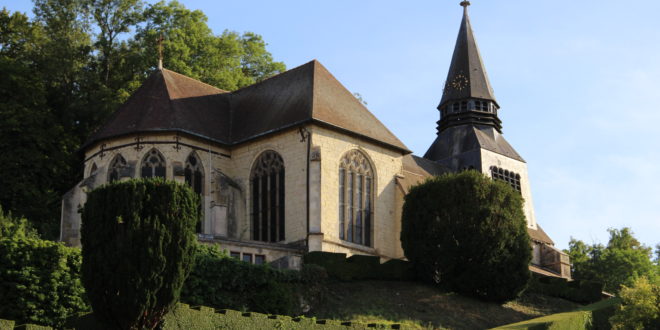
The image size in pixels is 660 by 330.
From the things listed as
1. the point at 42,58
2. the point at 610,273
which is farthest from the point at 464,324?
the point at 610,273

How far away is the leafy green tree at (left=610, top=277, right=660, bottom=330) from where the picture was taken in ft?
107

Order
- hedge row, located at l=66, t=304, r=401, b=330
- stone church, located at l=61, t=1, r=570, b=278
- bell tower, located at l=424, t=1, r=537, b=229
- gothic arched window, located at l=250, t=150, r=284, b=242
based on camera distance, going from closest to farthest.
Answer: hedge row, located at l=66, t=304, r=401, b=330
stone church, located at l=61, t=1, r=570, b=278
gothic arched window, located at l=250, t=150, r=284, b=242
bell tower, located at l=424, t=1, r=537, b=229

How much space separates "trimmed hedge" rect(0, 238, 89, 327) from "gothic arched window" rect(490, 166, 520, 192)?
3308cm

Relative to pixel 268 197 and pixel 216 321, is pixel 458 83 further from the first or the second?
pixel 216 321

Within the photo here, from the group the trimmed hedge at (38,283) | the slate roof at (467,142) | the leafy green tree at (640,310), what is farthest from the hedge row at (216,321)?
the slate roof at (467,142)

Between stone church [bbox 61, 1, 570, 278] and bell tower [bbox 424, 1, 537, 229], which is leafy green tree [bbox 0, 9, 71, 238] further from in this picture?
bell tower [bbox 424, 1, 537, 229]

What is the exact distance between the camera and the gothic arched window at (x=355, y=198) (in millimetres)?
41906

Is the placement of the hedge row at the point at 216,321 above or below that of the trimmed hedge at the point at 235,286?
below

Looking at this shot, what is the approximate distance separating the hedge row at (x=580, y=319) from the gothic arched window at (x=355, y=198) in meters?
9.30

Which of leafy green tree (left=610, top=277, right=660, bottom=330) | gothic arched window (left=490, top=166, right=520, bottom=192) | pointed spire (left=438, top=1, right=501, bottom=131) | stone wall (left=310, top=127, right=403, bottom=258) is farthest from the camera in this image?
pointed spire (left=438, top=1, right=501, bottom=131)

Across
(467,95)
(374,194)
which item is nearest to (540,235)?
(467,95)

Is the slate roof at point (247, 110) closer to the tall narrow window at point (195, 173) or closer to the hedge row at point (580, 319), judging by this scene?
the tall narrow window at point (195, 173)

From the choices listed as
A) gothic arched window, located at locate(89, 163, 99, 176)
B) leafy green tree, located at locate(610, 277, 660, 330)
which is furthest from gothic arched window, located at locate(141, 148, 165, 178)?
leafy green tree, located at locate(610, 277, 660, 330)

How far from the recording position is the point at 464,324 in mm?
34375
